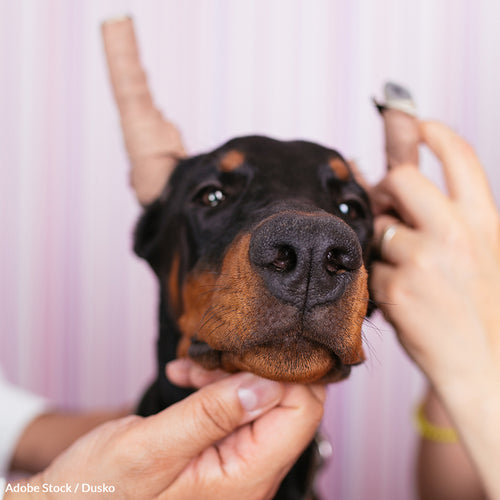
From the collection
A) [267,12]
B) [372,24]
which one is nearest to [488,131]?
[372,24]

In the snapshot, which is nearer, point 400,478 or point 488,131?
point 488,131

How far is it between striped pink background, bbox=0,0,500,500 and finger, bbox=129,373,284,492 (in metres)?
1.92

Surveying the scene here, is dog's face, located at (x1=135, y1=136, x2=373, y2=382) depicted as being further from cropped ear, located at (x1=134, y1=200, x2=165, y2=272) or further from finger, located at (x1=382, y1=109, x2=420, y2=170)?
finger, located at (x1=382, y1=109, x2=420, y2=170)

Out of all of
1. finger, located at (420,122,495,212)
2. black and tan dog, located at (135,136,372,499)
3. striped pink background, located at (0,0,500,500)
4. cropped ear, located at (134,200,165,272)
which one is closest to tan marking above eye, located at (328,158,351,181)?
black and tan dog, located at (135,136,372,499)

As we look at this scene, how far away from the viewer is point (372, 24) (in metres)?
3.04

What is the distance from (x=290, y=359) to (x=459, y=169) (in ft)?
2.69

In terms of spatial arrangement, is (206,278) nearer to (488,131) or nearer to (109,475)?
(109,475)

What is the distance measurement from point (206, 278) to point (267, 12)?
2.27 metres

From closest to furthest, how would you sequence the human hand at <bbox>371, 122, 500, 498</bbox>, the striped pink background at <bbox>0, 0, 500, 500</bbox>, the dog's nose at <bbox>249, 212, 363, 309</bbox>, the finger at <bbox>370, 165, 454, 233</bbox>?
the dog's nose at <bbox>249, 212, 363, 309</bbox> < the human hand at <bbox>371, 122, 500, 498</bbox> < the finger at <bbox>370, 165, 454, 233</bbox> < the striped pink background at <bbox>0, 0, 500, 500</bbox>

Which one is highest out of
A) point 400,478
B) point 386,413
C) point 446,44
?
point 446,44

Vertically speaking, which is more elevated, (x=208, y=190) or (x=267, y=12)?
(x=267, y=12)

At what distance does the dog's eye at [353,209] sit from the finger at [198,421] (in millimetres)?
593

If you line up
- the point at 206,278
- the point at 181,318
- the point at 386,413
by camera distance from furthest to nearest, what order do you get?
the point at 386,413 → the point at 181,318 → the point at 206,278

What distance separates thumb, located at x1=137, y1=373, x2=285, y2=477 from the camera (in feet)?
3.83
